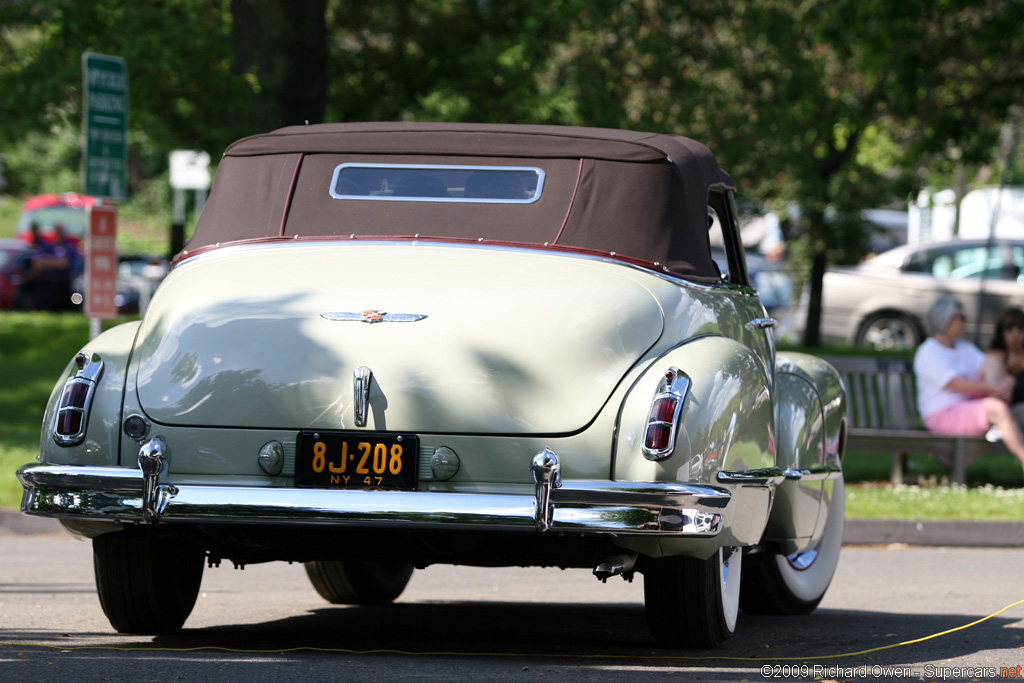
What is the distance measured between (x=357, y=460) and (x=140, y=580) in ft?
3.76

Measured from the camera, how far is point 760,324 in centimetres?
637

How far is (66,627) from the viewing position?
19.5ft

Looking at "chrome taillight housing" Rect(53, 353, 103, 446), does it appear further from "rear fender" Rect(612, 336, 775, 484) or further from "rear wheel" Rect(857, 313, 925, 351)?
"rear wheel" Rect(857, 313, 925, 351)

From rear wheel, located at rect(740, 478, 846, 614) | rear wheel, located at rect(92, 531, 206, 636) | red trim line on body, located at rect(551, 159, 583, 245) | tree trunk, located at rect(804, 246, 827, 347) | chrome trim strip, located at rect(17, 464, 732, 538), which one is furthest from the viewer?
tree trunk, located at rect(804, 246, 827, 347)

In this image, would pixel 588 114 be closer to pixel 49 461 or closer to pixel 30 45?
pixel 30 45

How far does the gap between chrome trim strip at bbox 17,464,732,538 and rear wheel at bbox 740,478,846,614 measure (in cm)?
188

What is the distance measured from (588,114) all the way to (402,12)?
11.6 feet

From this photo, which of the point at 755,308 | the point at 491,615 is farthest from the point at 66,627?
the point at 755,308

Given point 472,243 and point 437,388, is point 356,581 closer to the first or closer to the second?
point 472,243

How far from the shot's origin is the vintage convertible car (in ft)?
16.0

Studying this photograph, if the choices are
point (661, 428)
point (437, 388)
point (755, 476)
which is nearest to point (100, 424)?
point (437, 388)

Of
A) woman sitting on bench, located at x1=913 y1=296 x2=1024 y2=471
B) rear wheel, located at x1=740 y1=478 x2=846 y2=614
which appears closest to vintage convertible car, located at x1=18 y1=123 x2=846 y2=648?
rear wheel, located at x1=740 y1=478 x2=846 y2=614

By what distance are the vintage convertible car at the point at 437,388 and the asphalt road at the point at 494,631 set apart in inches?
13.2

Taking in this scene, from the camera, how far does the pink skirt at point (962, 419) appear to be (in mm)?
12047
